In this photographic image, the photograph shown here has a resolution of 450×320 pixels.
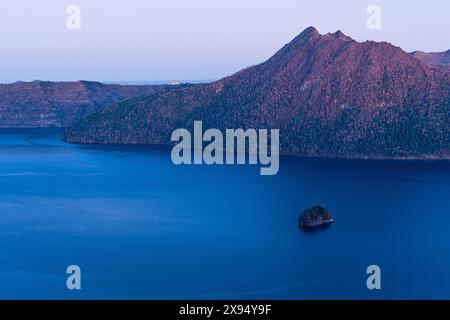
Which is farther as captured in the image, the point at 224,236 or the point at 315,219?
the point at 315,219

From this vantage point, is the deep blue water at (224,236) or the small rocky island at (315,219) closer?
the deep blue water at (224,236)

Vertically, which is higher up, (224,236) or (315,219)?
(315,219)

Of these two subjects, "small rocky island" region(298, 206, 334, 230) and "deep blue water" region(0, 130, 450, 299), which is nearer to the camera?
"deep blue water" region(0, 130, 450, 299)
